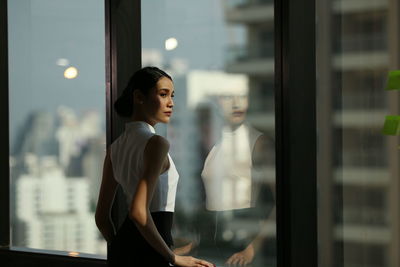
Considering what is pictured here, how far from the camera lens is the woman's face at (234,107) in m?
3.00

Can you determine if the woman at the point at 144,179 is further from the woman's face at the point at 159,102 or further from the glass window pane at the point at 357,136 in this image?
the glass window pane at the point at 357,136

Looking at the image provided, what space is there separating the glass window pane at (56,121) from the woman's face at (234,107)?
2.55ft

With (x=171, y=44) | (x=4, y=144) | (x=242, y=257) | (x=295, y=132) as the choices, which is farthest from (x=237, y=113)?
(x=4, y=144)

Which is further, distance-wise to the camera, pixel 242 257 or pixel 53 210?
pixel 53 210

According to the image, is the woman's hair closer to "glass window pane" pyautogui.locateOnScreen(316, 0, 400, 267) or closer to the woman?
the woman

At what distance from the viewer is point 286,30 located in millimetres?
2871

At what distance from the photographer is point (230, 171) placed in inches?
120

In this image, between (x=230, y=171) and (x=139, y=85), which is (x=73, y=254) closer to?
(x=230, y=171)

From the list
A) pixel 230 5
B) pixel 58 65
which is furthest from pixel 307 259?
pixel 58 65

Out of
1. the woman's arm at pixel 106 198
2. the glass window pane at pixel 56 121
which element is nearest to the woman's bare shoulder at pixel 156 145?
the woman's arm at pixel 106 198

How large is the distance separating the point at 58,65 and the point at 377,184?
1.95 metres

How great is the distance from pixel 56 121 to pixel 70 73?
0.29 m

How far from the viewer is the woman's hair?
7.92ft

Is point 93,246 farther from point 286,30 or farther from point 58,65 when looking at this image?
point 286,30
